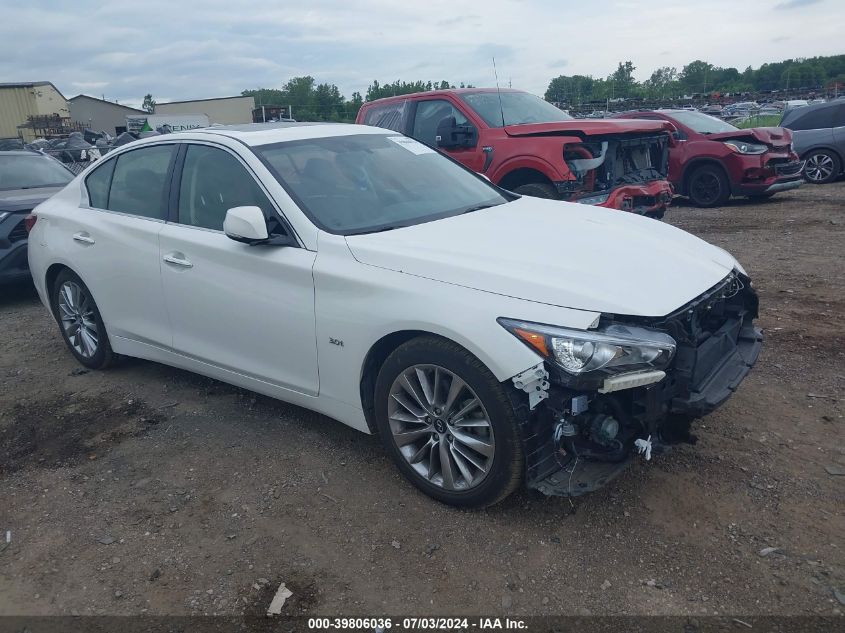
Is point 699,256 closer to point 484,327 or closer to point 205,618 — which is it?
→ point 484,327

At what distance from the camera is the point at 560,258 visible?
3.24m

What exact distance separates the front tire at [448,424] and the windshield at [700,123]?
9.83m

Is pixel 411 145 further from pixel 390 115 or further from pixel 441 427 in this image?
pixel 390 115

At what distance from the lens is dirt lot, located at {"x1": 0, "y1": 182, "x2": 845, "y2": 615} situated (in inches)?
110

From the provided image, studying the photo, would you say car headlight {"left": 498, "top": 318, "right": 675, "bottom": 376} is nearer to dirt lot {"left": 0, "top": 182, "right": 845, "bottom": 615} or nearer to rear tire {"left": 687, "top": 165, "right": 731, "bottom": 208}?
dirt lot {"left": 0, "top": 182, "right": 845, "bottom": 615}

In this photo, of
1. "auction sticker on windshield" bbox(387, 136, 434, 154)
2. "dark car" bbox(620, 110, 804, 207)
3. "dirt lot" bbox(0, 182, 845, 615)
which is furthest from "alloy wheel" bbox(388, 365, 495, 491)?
"dark car" bbox(620, 110, 804, 207)

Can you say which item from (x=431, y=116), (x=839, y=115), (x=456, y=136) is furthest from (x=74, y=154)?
(x=839, y=115)

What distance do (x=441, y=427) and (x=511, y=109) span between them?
6079 mm

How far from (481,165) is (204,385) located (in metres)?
4.37

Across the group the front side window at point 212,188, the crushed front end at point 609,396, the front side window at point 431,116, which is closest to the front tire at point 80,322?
the front side window at point 212,188

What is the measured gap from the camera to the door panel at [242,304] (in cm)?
366

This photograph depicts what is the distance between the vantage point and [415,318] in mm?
3133

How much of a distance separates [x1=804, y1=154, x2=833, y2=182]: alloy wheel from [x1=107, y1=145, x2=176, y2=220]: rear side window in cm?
1304

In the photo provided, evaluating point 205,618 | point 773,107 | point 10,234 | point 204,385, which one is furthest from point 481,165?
point 773,107
